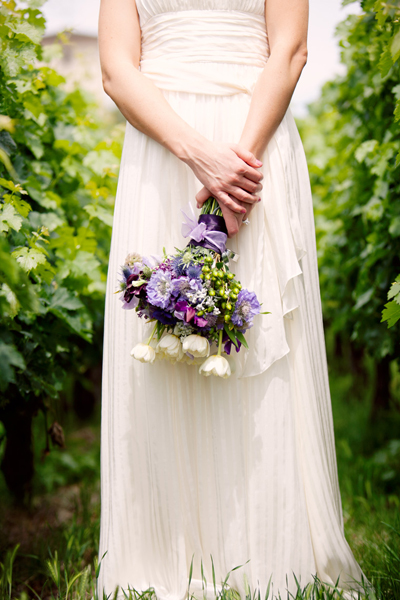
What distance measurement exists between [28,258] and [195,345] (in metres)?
0.70

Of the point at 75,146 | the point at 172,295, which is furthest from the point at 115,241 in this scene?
the point at 75,146

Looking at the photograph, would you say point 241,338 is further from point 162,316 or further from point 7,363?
point 7,363

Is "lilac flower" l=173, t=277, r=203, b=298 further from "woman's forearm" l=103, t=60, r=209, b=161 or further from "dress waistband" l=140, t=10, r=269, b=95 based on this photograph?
"dress waistband" l=140, t=10, r=269, b=95

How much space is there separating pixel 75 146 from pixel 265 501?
74.4 inches

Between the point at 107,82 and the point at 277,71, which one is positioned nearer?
the point at 277,71

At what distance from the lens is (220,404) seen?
157cm

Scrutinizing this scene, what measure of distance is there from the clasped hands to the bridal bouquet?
9cm

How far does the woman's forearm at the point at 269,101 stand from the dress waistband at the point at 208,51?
87 millimetres

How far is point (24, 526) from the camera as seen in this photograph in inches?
101

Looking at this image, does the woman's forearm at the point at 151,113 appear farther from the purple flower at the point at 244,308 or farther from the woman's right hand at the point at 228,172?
the purple flower at the point at 244,308

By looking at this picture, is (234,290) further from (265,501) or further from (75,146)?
(75,146)

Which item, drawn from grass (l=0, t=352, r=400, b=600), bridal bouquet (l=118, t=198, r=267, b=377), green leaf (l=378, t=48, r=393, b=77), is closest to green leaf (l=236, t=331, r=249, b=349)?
bridal bouquet (l=118, t=198, r=267, b=377)

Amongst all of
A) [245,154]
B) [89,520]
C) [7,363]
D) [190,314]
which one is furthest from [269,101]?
[89,520]

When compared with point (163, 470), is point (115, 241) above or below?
above
